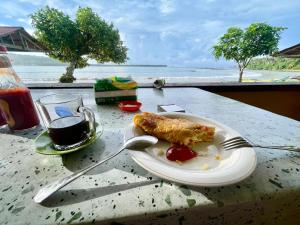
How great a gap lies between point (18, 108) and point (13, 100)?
29mm

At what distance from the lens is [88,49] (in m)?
5.18

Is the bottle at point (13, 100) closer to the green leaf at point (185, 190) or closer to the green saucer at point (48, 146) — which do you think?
the green saucer at point (48, 146)

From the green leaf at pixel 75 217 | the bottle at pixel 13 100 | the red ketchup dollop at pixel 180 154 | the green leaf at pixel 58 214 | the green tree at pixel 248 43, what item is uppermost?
the green tree at pixel 248 43

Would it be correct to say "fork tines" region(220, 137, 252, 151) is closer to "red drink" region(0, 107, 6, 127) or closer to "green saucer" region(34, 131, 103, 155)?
"green saucer" region(34, 131, 103, 155)

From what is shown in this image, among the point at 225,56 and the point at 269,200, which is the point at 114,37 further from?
the point at 269,200

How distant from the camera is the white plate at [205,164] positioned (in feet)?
0.97

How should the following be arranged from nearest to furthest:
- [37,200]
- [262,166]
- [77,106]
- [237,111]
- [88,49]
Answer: [37,200], [262,166], [77,106], [237,111], [88,49]

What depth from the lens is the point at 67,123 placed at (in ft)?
1.47

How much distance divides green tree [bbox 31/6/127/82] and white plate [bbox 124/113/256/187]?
4443 mm

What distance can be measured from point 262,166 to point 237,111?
0.50 meters

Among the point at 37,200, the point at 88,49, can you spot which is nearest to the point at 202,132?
the point at 37,200

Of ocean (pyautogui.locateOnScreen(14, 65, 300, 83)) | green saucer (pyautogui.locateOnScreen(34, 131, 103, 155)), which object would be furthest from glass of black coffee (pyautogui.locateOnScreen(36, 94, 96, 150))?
ocean (pyautogui.locateOnScreen(14, 65, 300, 83))

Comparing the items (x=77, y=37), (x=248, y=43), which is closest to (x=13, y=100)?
(x=77, y=37)

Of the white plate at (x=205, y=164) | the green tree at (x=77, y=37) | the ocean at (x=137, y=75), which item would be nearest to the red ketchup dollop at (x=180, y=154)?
the white plate at (x=205, y=164)
